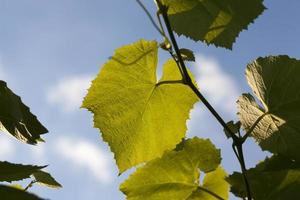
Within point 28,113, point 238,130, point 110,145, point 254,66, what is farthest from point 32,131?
point 254,66

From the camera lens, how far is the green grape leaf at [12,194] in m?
0.51

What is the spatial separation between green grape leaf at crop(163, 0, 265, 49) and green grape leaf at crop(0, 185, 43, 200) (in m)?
0.95

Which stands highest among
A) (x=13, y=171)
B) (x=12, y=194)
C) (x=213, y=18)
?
(x=213, y=18)

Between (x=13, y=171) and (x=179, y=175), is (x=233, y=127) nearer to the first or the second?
(x=179, y=175)

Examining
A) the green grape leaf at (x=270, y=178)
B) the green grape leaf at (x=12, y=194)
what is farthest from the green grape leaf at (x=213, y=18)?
the green grape leaf at (x=12, y=194)

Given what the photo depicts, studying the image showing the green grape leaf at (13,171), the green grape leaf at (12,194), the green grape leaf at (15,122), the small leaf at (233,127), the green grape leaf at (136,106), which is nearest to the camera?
the green grape leaf at (12,194)

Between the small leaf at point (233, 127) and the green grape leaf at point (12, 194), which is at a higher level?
the small leaf at point (233, 127)

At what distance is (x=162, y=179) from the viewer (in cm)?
153

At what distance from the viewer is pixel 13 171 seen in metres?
0.81

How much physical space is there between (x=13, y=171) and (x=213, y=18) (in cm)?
82

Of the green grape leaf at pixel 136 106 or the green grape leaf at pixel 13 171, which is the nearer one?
the green grape leaf at pixel 13 171

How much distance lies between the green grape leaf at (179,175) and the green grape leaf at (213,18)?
319 mm

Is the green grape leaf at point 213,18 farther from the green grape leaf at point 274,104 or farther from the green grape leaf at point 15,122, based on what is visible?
the green grape leaf at point 15,122

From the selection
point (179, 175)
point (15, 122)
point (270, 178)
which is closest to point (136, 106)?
point (179, 175)
